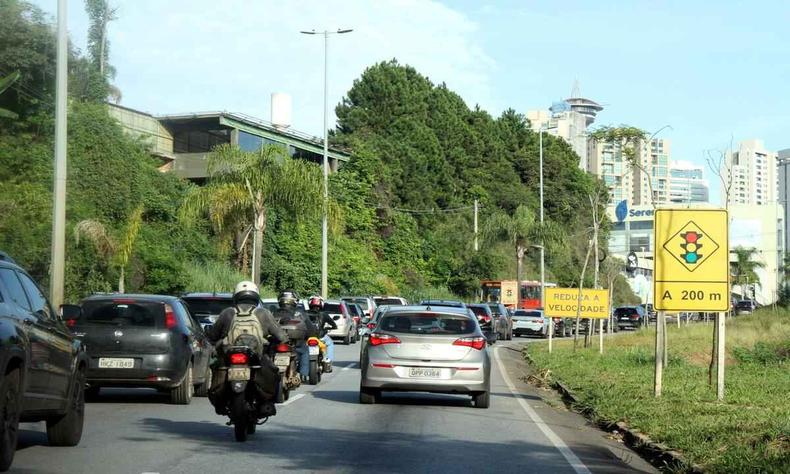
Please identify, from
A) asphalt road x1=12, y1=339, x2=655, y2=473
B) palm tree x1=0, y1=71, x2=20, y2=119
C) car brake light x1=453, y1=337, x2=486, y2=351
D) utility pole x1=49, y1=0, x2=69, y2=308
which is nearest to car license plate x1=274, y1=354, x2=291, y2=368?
asphalt road x1=12, y1=339, x2=655, y2=473

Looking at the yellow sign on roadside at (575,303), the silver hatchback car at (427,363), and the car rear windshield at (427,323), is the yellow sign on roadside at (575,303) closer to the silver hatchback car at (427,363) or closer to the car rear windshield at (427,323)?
the car rear windshield at (427,323)

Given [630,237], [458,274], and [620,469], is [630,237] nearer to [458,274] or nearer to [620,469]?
[458,274]

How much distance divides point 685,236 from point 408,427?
5606 mm

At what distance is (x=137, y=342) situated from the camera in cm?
1582

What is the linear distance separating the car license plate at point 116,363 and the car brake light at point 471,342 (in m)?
4.61

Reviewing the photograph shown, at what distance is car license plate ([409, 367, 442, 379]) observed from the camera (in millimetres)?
16641

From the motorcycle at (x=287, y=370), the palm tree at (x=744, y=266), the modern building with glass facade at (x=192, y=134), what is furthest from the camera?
the palm tree at (x=744, y=266)

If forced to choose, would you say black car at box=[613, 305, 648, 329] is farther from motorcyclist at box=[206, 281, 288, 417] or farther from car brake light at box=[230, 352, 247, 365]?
car brake light at box=[230, 352, 247, 365]

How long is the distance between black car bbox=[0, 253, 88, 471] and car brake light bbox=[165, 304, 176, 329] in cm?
448

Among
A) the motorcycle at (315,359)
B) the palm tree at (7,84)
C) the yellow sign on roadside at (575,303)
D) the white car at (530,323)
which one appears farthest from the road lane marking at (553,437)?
the white car at (530,323)

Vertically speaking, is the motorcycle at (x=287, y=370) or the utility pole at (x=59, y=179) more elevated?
the utility pole at (x=59, y=179)

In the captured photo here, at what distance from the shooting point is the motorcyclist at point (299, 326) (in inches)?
738

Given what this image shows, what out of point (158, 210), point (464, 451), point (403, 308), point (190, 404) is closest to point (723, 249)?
point (403, 308)

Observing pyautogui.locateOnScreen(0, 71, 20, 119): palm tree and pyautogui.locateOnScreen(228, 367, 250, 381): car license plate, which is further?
pyautogui.locateOnScreen(0, 71, 20, 119): palm tree
